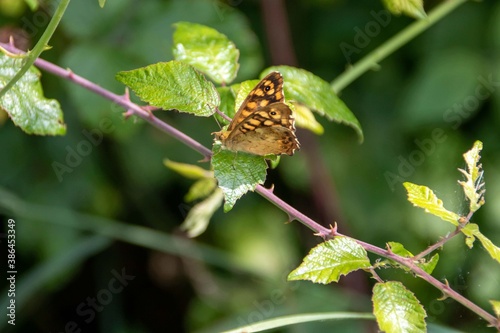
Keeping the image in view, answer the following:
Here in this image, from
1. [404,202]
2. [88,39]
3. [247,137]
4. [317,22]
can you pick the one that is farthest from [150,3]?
[247,137]

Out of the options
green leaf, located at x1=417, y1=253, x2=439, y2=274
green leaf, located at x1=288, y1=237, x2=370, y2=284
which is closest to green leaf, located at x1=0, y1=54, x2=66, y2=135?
green leaf, located at x1=288, y1=237, x2=370, y2=284

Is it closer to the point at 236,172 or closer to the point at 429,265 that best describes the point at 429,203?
the point at 429,265

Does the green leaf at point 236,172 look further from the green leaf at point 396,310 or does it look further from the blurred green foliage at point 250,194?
the blurred green foliage at point 250,194

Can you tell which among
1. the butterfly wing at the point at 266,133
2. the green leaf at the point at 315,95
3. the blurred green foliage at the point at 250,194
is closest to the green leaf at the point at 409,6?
the green leaf at the point at 315,95

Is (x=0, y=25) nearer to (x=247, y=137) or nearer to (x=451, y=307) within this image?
(x=247, y=137)

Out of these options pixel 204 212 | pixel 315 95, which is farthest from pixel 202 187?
pixel 315 95

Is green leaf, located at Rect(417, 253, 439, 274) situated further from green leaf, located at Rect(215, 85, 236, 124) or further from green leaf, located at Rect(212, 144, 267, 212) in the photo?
green leaf, located at Rect(215, 85, 236, 124)
